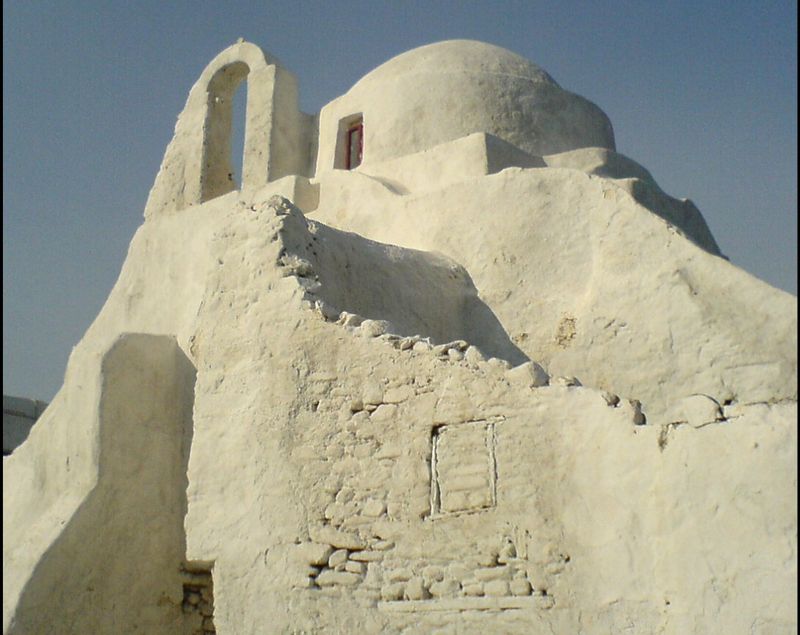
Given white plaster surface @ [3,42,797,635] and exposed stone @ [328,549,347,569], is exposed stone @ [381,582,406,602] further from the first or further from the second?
exposed stone @ [328,549,347,569]

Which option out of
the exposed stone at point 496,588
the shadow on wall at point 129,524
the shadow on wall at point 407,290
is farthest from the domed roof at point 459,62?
the exposed stone at point 496,588

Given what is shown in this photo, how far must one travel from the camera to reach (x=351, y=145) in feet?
39.1

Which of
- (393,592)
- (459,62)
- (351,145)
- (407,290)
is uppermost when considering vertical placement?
(459,62)

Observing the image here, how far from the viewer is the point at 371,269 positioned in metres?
7.81

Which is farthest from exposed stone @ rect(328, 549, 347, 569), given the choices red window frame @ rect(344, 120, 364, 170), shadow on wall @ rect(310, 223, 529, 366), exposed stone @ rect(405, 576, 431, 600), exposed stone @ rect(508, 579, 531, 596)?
red window frame @ rect(344, 120, 364, 170)

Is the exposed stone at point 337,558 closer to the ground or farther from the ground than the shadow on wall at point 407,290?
closer to the ground

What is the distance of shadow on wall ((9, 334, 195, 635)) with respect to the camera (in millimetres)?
7480

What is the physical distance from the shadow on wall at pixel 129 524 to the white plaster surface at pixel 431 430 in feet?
0.06

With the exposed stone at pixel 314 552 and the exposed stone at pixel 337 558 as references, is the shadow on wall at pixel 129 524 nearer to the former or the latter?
the exposed stone at pixel 314 552

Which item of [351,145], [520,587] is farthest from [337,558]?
[351,145]

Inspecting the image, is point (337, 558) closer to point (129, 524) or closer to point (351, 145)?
point (129, 524)

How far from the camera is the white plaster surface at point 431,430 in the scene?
4.79m

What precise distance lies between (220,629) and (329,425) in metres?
1.46

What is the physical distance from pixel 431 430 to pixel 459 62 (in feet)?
22.8
